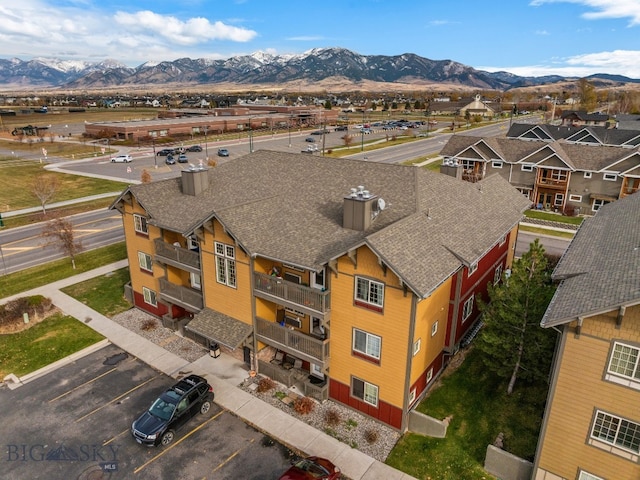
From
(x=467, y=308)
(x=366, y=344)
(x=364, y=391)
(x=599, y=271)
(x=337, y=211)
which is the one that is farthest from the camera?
(x=467, y=308)

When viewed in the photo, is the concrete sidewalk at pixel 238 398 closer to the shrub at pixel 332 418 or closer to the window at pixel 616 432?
the shrub at pixel 332 418

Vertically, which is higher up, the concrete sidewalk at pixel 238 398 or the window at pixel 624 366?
the window at pixel 624 366

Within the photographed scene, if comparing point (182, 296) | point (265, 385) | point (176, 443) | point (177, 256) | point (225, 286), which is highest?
point (177, 256)

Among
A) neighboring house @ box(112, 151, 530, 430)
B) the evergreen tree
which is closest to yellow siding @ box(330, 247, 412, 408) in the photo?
neighboring house @ box(112, 151, 530, 430)

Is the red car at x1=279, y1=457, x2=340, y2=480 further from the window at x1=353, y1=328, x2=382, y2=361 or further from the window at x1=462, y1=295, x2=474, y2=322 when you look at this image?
the window at x1=462, y1=295, x2=474, y2=322

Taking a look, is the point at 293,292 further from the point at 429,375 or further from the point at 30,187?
the point at 30,187

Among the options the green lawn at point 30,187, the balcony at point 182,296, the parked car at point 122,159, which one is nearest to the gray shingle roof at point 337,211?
the balcony at point 182,296

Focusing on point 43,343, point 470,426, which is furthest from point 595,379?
point 43,343

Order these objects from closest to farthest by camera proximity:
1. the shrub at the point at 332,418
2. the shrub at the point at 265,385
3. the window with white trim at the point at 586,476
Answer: the window with white trim at the point at 586,476, the shrub at the point at 332,418, the shrub at the point at 265,385
